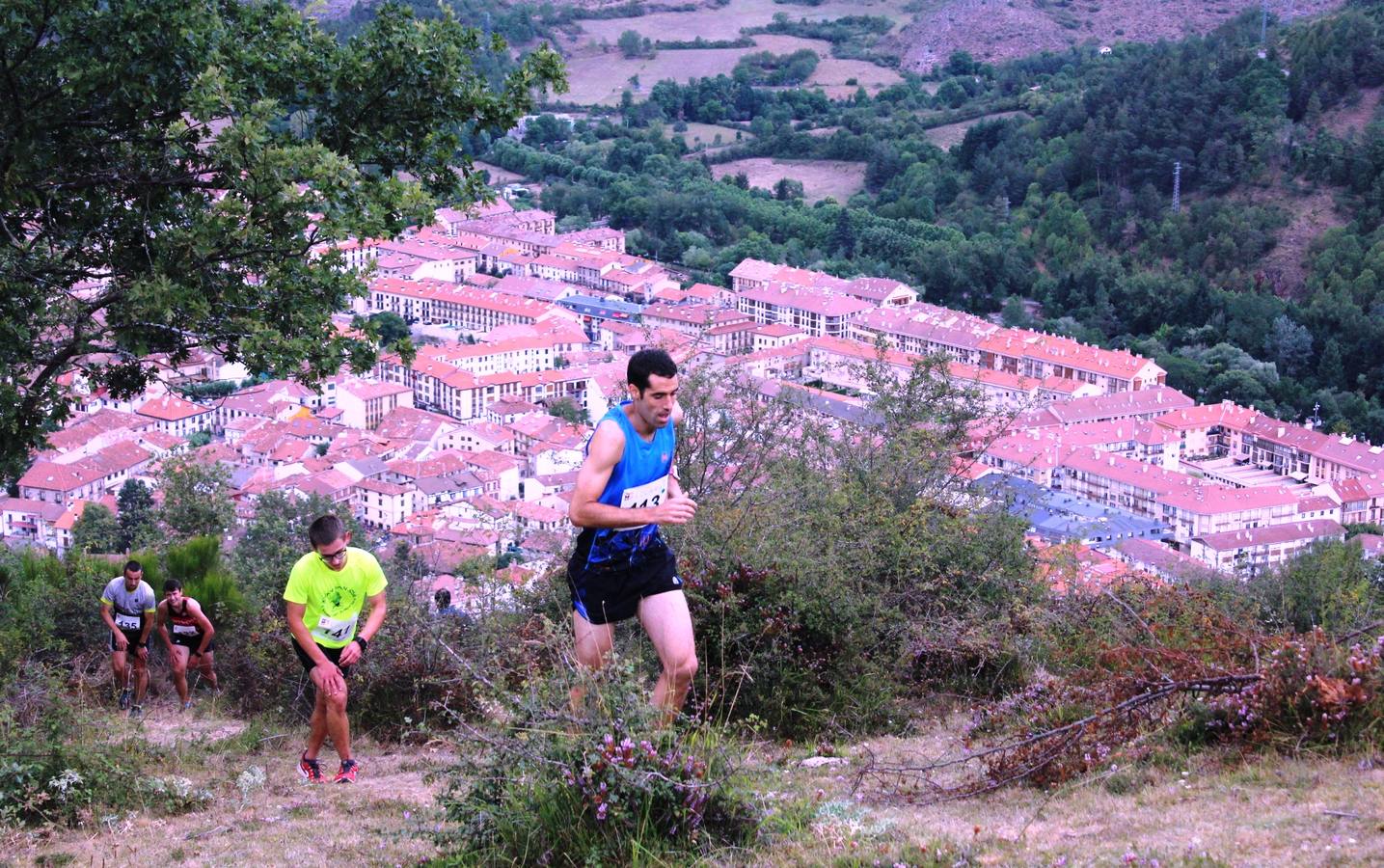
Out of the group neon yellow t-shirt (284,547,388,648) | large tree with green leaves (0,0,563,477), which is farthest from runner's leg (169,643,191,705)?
neon yellow t-shirt (284,547,388,648)

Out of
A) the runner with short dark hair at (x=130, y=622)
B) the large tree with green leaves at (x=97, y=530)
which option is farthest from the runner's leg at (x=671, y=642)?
the large tree with green leaves at (x=97, y=530)

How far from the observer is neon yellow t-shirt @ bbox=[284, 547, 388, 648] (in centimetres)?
431

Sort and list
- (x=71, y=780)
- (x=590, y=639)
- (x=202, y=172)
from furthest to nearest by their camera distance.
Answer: (x=202, y=172) < (x=71, y=780) < (x=590, y=639)

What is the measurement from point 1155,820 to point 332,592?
2.38 meters

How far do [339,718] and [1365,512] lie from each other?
26.2 metres

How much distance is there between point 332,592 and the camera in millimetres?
4352

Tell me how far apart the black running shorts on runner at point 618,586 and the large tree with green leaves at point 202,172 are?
1.30m

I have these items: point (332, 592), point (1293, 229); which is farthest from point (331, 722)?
point (1293, 229)

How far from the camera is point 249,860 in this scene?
3.54 m

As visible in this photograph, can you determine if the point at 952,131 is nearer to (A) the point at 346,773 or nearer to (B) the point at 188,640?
(B) the point at 188,640

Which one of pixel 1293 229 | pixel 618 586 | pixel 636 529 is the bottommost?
pixel 1293 229

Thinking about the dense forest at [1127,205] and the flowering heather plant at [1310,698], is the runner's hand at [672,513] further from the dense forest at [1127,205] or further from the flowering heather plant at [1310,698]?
the dense forest at [1127,205]

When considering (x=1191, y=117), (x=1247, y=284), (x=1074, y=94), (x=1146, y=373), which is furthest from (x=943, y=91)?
(x=1146, y=373)

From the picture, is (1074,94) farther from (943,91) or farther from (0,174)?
(0,174)
